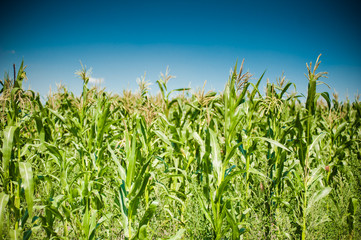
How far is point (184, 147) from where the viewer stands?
8.66ft

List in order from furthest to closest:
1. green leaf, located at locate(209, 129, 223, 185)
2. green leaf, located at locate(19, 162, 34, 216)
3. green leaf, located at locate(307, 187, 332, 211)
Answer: green leaf, located at locate(307, 187, 332, 211) → green leaf, located at locate(209, 129, 223, 185) → green leaf, located at locate(19, 162, 34, 216)

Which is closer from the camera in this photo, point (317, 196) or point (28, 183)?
point (28, 183)

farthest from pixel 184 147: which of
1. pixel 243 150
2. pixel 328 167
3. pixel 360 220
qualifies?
pixel 360 220

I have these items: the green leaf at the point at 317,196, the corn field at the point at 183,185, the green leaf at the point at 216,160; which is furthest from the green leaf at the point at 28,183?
the green leaf at the point at 317,196

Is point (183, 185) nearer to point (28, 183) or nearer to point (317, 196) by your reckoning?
point (317, 196)

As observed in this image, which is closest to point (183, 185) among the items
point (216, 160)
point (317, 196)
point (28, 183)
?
point (216, 160)

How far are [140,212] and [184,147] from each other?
1.05 metres

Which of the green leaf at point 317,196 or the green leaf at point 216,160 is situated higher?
the green leaf at point 216,160

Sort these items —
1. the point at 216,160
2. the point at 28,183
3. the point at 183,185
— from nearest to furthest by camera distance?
the point at 28,183, the point at 216,160, the point at 183,185

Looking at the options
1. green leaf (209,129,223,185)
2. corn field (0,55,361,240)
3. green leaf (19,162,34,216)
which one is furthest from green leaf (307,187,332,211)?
green leaf (19,162,34,216)

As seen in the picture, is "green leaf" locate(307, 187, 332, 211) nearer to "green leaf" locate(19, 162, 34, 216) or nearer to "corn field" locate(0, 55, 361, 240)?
"corn field" locate(0, 55, 361, 240)

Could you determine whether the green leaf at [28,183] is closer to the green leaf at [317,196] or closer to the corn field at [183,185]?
the corn field at [183,185]

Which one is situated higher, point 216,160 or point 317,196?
point 216,160

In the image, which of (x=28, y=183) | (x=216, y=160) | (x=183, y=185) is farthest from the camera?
(x=183, y=185)
